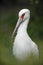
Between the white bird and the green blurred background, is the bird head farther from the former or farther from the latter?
the green blurred background

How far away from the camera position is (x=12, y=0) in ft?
40.1

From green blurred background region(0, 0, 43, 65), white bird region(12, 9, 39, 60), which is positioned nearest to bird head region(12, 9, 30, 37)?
white bird region(12, 9, 39, 60)

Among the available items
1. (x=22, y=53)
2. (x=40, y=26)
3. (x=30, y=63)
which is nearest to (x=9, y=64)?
(x=30, y=63)

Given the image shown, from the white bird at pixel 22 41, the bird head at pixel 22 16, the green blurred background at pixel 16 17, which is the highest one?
the green blurred background at pixel 16 17

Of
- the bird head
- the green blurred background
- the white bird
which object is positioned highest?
the green blurred background

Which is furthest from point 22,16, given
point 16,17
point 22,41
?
point 16,17

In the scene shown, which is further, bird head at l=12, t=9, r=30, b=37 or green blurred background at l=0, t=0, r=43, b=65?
green blurred background at l=0, t=0, r=43, b=65

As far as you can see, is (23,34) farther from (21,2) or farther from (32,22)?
(21,2)

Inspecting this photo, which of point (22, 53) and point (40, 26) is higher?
point (40, 26)

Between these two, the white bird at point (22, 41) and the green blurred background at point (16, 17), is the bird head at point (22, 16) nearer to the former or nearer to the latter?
the white bird at point (22, 41)

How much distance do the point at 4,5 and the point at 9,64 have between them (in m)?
8.43

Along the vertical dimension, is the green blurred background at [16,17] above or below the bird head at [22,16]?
above

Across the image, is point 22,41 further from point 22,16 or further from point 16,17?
point 16,17

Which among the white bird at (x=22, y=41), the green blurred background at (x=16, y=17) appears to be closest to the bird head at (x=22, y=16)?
the white bird at (x=22, y=41)
